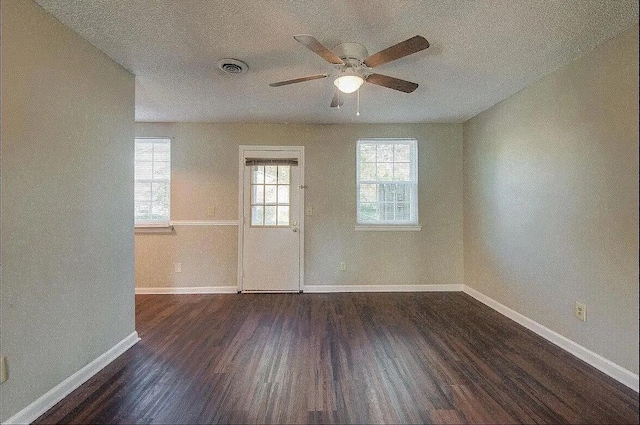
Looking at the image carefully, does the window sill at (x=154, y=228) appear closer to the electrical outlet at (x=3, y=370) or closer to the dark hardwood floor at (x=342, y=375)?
the dark hardwood floor at (x=342, y=375)

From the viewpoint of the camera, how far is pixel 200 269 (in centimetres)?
375

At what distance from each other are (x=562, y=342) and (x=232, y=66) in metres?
3.38

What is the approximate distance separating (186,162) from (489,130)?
3754 millimetres

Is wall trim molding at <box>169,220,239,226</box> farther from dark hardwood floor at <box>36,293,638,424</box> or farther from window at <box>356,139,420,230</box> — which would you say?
window at <box>356,139,420,230</box>

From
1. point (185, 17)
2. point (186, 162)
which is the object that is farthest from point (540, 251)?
point (186, 162)

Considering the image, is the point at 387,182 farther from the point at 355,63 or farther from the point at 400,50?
the point at 400,50

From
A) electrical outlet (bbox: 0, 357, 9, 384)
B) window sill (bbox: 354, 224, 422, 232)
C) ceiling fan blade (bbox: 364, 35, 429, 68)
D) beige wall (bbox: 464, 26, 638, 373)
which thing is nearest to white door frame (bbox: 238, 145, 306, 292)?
window sill (bbox: 354, 224, 422, 232)

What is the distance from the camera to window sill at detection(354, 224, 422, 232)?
3.81 meters

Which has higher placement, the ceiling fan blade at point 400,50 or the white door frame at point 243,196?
the ceiling fan blade at point 400,50

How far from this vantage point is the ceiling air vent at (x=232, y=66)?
2.16m

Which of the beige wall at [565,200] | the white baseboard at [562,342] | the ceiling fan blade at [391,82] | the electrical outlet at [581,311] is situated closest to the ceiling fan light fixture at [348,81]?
the ceiling fan blade at [391,82]

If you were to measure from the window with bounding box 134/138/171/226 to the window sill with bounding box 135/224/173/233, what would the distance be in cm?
10

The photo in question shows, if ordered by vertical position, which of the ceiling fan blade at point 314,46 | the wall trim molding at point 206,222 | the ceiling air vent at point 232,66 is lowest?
the wall trim molding at point 206,222

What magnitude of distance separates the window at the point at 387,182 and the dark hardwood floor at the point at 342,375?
4.48 ft
